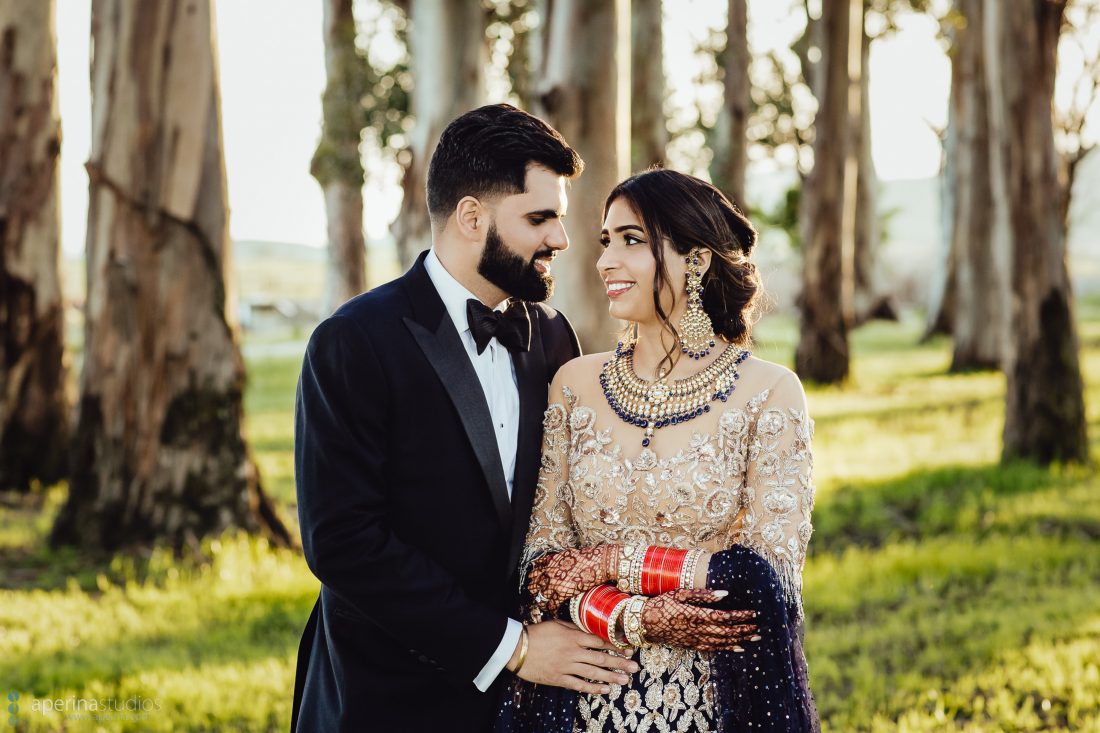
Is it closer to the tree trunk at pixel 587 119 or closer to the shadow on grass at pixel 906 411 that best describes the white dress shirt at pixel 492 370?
the tree trunk at pixel 587 119

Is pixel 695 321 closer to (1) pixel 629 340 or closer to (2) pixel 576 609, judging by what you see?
(1) pixel 629 340

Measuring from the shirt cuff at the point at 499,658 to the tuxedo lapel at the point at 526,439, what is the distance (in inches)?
7.3

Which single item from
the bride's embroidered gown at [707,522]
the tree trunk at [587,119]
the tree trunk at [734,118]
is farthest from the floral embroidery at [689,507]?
the tree trunk at [734,118]

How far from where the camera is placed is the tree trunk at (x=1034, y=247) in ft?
30.0

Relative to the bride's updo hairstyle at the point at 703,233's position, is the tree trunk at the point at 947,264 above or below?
above

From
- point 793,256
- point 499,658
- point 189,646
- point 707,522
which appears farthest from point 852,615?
point 793,256

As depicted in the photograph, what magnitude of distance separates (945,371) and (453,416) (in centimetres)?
1679

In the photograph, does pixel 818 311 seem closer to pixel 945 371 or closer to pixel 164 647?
pixel 945 371

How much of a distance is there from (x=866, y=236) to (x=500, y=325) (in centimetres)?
3054

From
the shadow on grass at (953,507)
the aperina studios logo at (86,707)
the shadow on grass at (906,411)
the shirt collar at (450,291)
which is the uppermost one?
the shirt collar at (450,291)

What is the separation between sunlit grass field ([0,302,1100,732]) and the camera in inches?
183

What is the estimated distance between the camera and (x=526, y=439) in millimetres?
2822

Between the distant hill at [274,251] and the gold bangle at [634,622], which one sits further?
the distant hill at [274,251]

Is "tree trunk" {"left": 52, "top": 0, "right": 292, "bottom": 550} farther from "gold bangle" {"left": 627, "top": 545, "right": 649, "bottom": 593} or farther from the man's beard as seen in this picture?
"gold bangle" {"left": 627, "top": 545, "right": 649, "bottom": 593}
